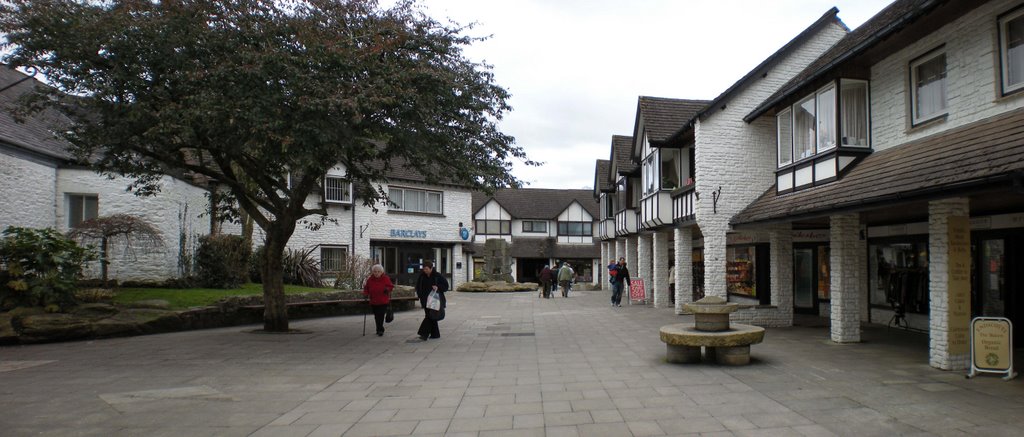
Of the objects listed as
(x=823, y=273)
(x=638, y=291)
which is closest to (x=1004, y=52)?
(x=823, y=273)

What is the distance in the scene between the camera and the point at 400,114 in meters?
11.3

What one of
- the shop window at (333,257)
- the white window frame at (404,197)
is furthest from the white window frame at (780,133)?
the white window frame at (404,197)

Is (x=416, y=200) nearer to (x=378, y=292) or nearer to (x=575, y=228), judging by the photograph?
(x=575, y=228)

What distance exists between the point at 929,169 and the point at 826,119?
374 centimetres

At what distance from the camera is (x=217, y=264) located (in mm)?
18844

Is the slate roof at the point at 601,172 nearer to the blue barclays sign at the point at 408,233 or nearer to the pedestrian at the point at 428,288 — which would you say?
the blue barclays sign at the point at 408,233

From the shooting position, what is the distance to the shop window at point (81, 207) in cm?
1758

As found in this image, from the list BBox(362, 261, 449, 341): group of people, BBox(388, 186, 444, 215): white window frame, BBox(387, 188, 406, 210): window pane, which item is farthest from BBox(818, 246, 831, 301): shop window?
BBox(387, 188, 406, 210): window pane

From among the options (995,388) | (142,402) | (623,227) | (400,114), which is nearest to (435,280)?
(400,114)

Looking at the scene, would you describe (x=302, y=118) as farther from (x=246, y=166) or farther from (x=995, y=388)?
(x=995, y=388)

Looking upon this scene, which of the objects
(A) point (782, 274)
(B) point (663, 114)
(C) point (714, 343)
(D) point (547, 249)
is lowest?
(C) point (714, 343)

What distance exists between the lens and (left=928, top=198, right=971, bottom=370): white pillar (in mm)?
8266

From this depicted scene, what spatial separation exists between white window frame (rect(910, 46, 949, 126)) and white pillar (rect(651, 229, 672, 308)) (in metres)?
11.0

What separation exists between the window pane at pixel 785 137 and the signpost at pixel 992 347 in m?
6.00
